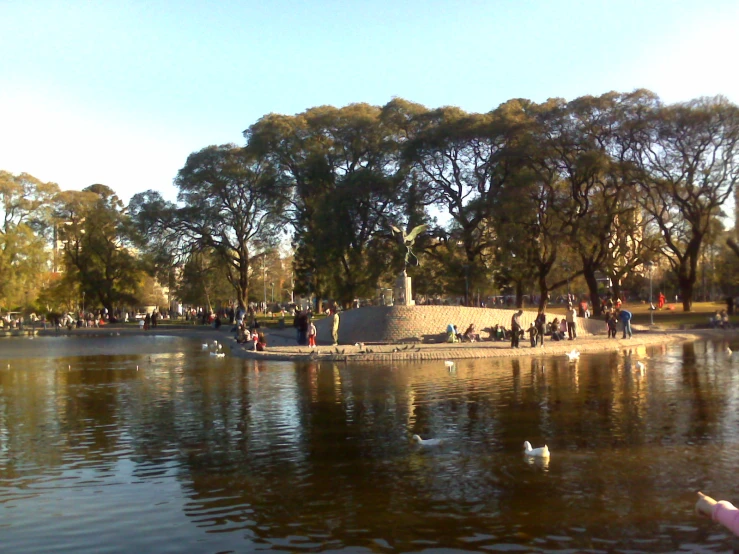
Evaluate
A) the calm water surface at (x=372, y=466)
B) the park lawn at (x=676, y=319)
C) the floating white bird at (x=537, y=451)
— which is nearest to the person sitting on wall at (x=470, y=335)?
the park lawn at (x=676, y=319)

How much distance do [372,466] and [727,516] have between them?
164 inches

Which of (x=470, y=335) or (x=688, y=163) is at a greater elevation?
(x=688, y=163)

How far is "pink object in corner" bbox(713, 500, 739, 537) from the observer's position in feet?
19.2

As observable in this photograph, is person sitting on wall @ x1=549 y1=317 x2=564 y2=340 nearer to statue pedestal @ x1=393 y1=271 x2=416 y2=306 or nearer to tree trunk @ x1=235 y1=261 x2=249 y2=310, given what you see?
statue pedestal @ x1=393 y1=271 x2=416 y2=306

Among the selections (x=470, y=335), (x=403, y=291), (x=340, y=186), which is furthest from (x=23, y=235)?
(x=470, y=335)

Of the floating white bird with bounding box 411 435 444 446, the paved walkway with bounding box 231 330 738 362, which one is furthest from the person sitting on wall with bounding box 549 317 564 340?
the floating white bird with bounding box 411 435 444 446

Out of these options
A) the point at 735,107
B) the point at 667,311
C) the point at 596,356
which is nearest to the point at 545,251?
the point at 667,311

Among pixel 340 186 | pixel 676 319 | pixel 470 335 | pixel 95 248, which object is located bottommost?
pixel 470 335

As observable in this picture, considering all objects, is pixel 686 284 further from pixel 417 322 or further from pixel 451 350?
pixel 451 350

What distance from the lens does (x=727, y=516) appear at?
5.94m

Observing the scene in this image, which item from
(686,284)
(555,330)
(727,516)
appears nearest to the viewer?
(727,516)

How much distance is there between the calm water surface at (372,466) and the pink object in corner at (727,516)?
19 cm

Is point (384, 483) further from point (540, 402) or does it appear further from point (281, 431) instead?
point (540, 402)

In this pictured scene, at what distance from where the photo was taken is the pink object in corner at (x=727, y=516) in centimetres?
586
